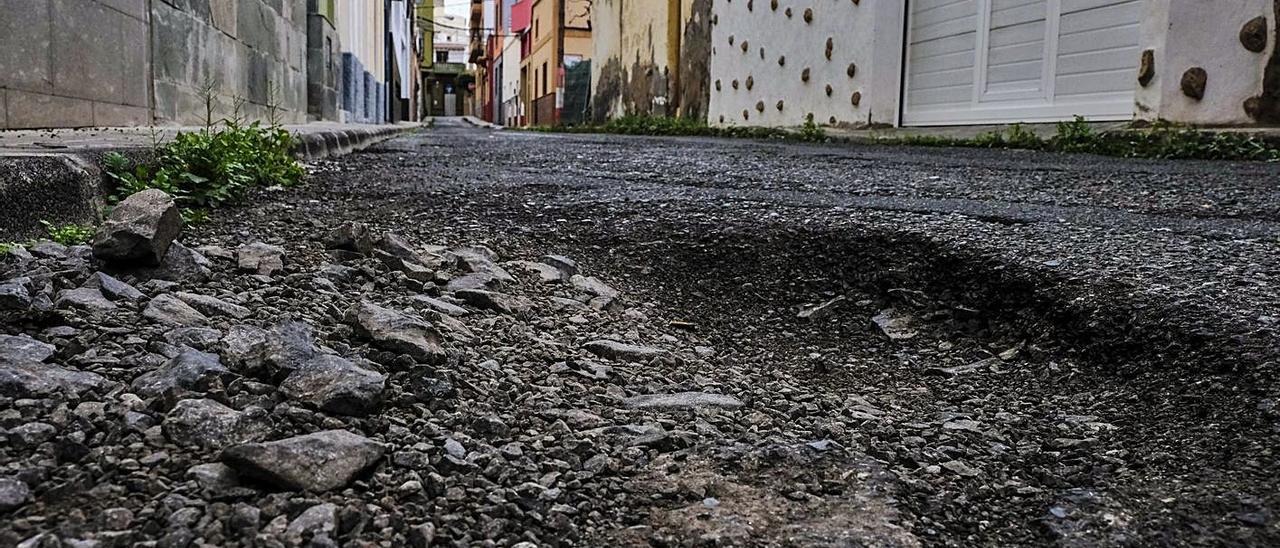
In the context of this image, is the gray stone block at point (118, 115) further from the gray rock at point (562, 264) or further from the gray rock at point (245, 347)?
the gray rock at point (245, 347)

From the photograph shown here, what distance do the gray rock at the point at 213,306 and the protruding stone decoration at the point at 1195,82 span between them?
15.8 ft

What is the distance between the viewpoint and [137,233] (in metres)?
1.37

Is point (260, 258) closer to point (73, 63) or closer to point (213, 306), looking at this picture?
point (213, 306)

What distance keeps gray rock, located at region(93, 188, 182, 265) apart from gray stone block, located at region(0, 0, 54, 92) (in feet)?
5.33

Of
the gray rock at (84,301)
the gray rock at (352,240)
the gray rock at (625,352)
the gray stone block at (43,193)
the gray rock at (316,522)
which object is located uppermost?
the gray stone block at (43,193)

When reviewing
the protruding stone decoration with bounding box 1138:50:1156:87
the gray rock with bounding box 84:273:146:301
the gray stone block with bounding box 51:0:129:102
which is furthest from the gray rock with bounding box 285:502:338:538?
the protruding stone decoration with bounding box 1138:50:1156:87

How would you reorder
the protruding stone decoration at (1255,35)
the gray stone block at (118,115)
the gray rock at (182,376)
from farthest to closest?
the protruding stone decoration at (1255,35) → the gray stone block at (118,115) → the gray rock at (182,376)

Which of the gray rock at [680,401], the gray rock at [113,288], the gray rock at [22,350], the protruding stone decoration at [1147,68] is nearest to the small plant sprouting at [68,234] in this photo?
the gray rock at [113,288]

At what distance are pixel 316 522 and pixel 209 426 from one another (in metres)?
0.19

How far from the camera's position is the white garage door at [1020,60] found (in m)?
5.45

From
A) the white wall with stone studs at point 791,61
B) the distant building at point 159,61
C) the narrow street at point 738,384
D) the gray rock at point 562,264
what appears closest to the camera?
the narrow street at point 738,384

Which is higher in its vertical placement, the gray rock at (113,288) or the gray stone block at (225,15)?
the gray stone block at (225,15)

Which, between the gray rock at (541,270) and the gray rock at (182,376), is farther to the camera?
the gray rock at (541,270)

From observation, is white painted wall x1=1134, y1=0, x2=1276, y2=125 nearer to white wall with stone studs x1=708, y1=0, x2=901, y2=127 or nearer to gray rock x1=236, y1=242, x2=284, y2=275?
white wall with stone studs x1=708, y1=0, x2=901, y2=127
